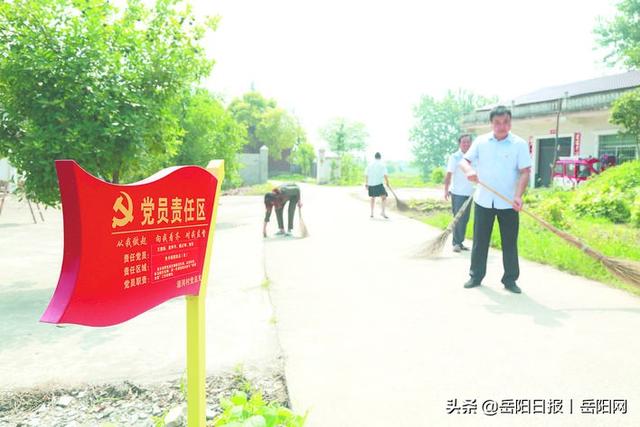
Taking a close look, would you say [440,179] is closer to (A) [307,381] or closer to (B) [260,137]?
(B) [260,137]

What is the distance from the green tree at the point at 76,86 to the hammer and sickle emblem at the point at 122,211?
3513 mm

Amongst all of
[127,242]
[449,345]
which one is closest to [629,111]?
[449,345]

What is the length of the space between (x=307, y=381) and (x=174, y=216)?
Result: 1.49 m

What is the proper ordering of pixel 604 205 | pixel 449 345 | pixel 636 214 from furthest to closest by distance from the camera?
pixel 604 205 → pixel 636 214 → pixel 449 345

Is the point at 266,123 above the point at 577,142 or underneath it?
above

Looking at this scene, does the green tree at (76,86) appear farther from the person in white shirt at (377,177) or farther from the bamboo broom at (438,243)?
the person in white shirt at (377,177)

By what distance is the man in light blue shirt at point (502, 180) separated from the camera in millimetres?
4945

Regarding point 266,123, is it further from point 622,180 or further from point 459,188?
point 459,188

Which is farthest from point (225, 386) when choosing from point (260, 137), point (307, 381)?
point (260, 137)

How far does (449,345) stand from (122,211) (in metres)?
2.62

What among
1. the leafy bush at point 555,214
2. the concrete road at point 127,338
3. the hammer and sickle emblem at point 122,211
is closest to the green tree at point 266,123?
the leafy bush at point 555,214

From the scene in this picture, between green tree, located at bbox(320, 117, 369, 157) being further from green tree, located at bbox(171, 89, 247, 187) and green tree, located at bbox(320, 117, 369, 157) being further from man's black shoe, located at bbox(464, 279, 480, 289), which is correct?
man's black shoe, located at bbox(464, 279, 480, 289)

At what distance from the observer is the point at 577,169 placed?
19.9m

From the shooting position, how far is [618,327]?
396 centimetres
